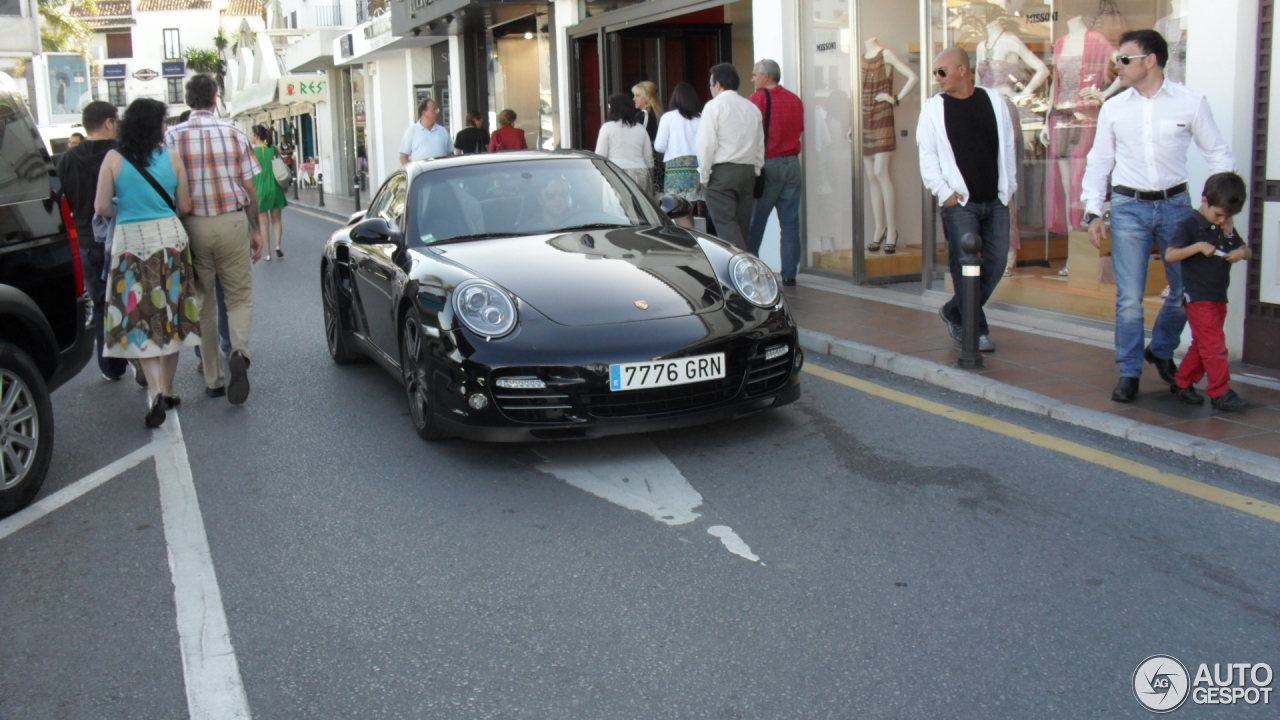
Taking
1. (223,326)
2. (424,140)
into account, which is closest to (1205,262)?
(223,326)

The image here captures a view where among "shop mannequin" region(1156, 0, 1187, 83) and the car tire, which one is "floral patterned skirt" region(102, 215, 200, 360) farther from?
"shop mannequin" region(1156, 0, 1187, 83)

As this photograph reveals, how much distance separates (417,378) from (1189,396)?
3.78m

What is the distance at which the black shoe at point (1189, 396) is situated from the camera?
571 cm

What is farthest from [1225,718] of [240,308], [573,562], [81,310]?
[240,308]

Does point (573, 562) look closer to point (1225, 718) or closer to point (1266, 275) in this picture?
point (1225, 718)

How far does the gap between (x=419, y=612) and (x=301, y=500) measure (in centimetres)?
150

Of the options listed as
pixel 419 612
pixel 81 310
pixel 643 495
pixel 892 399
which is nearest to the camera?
pixel 419 612

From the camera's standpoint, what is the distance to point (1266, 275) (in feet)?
21.1

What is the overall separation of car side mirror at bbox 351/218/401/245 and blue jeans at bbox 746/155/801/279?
4703 millimetres

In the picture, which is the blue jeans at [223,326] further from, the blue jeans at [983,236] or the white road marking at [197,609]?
the blue jeans at [983,236]

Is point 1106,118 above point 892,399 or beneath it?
above

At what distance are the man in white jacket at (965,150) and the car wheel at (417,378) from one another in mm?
3225

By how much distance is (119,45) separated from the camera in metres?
92.0

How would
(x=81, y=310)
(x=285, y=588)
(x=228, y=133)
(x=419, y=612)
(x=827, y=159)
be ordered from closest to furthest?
(x=419, y=612) < (x=285, y=588) < (x=81, y=310) < (x=228, y=133) < (x=827, y=159)
